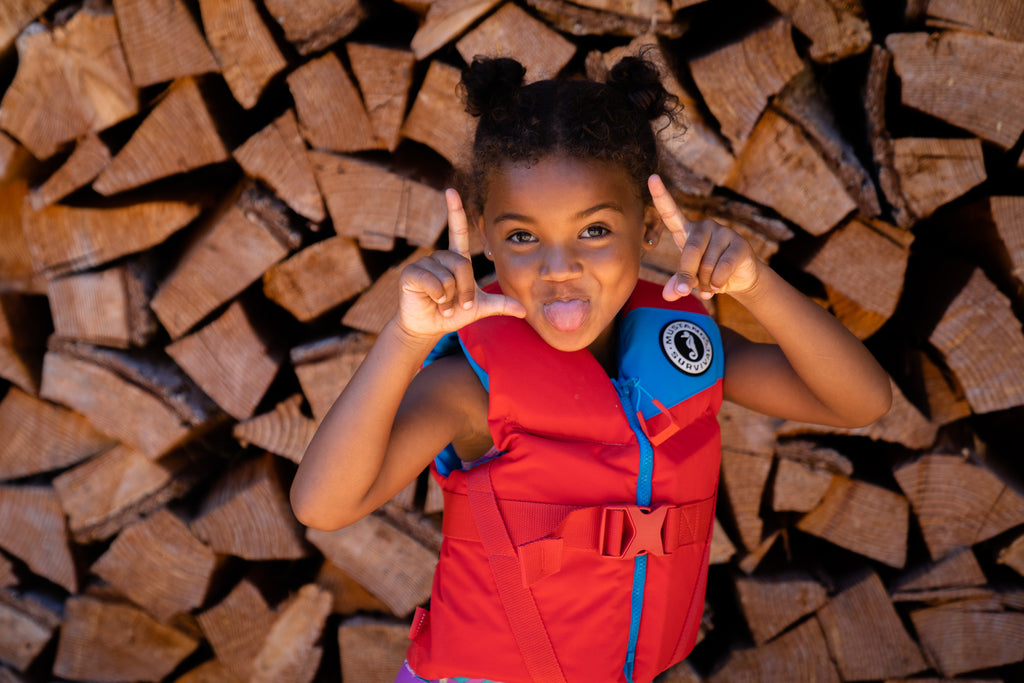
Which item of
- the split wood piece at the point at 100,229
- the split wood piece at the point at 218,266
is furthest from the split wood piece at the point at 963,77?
the split wood piece at the point at 100,229

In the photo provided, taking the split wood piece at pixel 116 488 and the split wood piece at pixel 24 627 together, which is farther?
the split wood piece at pixel 24 627

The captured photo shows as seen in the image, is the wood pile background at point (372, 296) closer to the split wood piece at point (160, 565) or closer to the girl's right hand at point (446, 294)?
the split wood piece at point (160, 565)

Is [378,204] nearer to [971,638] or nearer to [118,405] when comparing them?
[118,405]

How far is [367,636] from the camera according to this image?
2.19 meters

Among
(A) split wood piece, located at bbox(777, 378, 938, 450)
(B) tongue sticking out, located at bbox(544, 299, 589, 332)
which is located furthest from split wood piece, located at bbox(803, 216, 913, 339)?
(B) tongue sticking out, located at bbox(544, 299, 589, 332)

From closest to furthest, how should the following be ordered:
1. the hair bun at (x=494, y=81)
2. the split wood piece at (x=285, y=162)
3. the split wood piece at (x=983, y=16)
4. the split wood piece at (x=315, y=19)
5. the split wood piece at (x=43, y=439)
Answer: the hair bun at (x=494, y=81) < the split wood piece at (x=983, y=16) < the split wood piece at (x=315, y=19) < the split wood piece at (x=285, y=162) < the split wood piece at (x=43, y=439)

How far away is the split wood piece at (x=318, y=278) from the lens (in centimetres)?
197

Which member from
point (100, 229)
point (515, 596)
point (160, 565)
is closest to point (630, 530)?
point (515, 596)

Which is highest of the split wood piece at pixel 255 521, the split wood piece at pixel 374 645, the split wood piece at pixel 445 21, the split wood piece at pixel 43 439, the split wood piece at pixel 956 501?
the split wood piece at pixel 445 21

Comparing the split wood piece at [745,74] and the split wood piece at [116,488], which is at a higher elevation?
the split wood piece at [745,74]

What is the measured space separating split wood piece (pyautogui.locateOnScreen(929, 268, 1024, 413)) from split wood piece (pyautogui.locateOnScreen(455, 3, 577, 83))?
1123 mm

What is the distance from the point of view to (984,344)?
1.84 m

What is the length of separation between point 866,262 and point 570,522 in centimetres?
107

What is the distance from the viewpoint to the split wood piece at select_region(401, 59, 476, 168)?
1.81 meters
